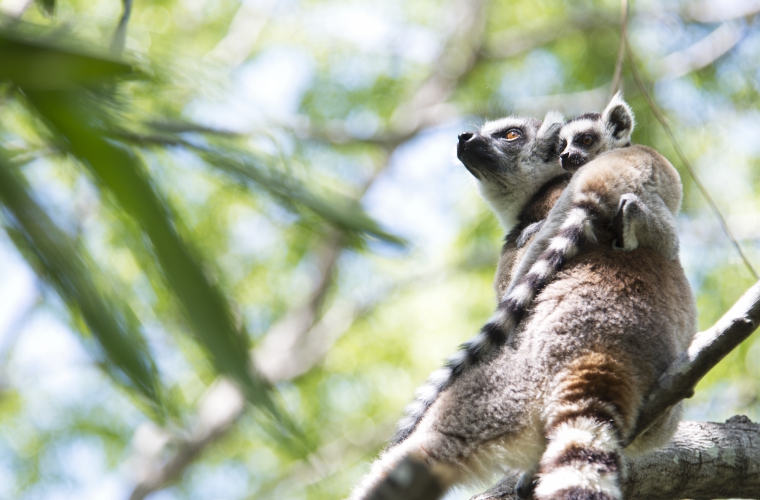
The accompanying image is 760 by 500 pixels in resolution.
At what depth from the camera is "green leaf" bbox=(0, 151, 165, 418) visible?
1.91ft

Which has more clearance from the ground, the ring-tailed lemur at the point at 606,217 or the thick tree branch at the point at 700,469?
the ring-tailed lemur at the point at 606,217

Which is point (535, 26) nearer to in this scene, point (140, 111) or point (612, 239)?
point (612, 239)

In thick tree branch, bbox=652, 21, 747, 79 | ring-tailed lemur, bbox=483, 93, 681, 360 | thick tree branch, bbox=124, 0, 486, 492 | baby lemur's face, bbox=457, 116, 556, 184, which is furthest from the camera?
thick tree branch, bbox=652, 21, 747, 79

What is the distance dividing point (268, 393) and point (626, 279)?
2.98 meters

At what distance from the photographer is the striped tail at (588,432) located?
2795 millimetres

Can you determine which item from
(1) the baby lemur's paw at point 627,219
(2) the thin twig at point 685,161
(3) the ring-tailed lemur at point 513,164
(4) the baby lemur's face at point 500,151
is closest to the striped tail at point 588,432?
(1) the baby lemur's paw at point 627,219

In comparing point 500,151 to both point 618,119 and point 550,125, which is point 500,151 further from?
point 618,119

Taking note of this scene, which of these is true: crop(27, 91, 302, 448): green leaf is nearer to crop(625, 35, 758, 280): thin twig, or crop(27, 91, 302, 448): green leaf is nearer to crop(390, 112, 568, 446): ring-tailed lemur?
crop(625, 35, 758, 280): thin twig

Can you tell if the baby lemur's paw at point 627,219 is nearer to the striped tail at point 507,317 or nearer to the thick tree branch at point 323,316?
the striped tail at point 507,317

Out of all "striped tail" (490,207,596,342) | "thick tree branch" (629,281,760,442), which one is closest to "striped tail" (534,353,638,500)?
"thick tree branch" (629,281,760,442)

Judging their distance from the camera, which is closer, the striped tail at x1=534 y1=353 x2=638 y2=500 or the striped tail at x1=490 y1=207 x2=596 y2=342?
the striped tail at x1=534 y1=353 x2=638 y2=500

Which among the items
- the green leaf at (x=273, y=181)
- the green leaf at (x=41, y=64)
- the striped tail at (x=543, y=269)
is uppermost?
the green leaf at (x=41, y=64)

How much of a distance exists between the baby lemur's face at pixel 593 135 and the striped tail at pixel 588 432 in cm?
193

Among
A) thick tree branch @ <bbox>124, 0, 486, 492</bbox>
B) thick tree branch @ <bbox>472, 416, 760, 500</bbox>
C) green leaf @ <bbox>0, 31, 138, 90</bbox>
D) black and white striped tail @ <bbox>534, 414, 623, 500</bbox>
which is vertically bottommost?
thick tree branch @ <bbox>124, 0, 486, 492</bbox>
